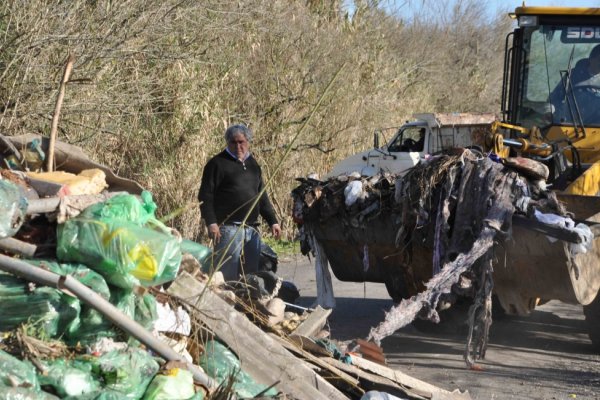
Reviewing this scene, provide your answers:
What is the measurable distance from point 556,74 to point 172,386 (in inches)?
254

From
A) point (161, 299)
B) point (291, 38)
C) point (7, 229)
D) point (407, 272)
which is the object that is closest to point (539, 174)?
point (407, 272)

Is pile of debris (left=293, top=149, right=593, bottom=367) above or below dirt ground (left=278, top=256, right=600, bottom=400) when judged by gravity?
above

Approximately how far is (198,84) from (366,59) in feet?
20.3

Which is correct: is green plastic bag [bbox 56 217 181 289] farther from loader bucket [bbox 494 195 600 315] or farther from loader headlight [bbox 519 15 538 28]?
loader headlight [bbox 519 15 538 28]

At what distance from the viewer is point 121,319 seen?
4297 mm

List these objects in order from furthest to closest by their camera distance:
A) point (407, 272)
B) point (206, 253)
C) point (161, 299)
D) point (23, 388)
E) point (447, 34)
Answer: point (447, 34) → point (407, 272) → point (206, 253) → point (161, 299) → point (23, 388)

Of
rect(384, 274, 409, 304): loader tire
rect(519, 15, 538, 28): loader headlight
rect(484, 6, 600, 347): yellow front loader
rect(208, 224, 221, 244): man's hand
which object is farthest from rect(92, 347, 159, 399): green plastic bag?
rect(519, 15, 538, 28): loader headlight

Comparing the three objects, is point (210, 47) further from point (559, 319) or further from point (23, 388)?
point (23, 388)

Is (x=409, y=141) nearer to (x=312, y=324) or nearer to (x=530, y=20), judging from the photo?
(x=530, y=20)

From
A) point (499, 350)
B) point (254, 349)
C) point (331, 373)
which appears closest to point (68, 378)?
point (254, 349)

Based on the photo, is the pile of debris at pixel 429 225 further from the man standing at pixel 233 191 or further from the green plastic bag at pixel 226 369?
the green plastic bag at pixel 226 369

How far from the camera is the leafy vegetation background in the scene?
31.1 feet

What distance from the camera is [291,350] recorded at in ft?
17.3

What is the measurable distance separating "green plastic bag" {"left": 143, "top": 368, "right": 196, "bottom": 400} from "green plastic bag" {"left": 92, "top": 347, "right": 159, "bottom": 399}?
0.04m
